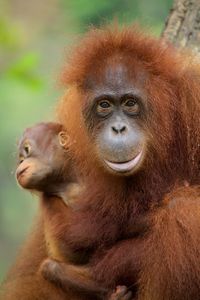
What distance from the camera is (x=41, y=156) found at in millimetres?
4363

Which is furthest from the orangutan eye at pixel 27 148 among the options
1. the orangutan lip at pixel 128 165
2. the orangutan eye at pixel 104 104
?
the orangutan lip at pixel 128 165

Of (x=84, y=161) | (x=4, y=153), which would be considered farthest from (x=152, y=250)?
(x=4, y=153)

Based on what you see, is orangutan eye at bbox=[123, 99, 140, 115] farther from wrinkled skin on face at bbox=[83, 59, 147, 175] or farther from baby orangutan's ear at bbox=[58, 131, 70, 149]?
baby orangutan's ear at bbox=[58, 131, 70, 149]

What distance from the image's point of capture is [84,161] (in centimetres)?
415

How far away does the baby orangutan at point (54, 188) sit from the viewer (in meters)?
4.00

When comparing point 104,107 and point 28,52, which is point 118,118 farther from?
point 28,52

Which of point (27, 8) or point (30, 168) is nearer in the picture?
point (30, 168)

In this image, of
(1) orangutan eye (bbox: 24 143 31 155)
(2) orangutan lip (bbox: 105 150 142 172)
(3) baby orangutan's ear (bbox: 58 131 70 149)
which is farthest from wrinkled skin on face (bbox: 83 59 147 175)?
(1) orangutan eye (bbox: 24 143 31 155)

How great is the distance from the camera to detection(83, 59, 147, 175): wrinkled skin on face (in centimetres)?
382

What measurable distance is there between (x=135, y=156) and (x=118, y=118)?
0.22 m

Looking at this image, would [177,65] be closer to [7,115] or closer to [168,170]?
[168,170]

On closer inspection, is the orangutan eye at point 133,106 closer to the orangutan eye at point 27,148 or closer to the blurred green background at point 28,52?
the orangutan eye at point 27,148

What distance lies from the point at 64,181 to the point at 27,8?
274 inches

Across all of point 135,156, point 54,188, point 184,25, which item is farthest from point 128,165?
point 184,25
